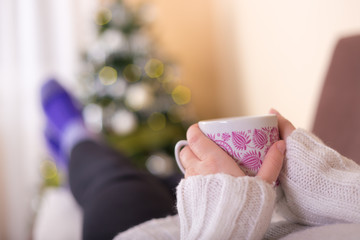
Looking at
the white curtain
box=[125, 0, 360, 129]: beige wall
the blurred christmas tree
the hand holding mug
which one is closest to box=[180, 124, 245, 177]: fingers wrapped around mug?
the hand holding mug

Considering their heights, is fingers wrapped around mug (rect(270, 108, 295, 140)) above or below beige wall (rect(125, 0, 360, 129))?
above

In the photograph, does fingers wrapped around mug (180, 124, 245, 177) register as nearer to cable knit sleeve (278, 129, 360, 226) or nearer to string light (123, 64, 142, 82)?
cable knit sleeve (278, 129, 360, 226)

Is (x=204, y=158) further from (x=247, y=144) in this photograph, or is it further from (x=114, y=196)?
(x=114, y=196)

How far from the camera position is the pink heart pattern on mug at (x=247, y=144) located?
18.4 inches

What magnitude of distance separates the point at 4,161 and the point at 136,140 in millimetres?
875

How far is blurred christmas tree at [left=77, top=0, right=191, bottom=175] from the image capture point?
240cm

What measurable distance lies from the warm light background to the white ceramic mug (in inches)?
48.9

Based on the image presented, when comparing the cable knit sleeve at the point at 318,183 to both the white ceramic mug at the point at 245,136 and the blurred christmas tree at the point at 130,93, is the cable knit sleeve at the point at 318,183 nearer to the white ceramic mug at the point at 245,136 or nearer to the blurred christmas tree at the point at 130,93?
the white ceramic mug at the point at 245,136

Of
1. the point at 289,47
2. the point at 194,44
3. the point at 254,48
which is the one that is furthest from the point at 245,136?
the point at 194,44

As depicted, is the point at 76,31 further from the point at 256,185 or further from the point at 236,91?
the point at 256,185

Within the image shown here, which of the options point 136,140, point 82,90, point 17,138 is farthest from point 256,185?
point 17,138

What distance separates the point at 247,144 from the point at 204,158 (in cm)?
5

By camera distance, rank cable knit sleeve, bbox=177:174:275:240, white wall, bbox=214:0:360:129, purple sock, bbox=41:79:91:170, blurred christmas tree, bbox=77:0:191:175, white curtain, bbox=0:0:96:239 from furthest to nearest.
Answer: white curtain, bbox=0:0:96:239
blurred christmas tree, bbox=77:0:191:175
purple sock, bbox=41:79:91:170
white wall, bbox=214:0:360:129
cable knit sleeve, bbox=177:174:275:240

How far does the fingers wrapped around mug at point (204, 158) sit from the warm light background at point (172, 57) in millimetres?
1256
